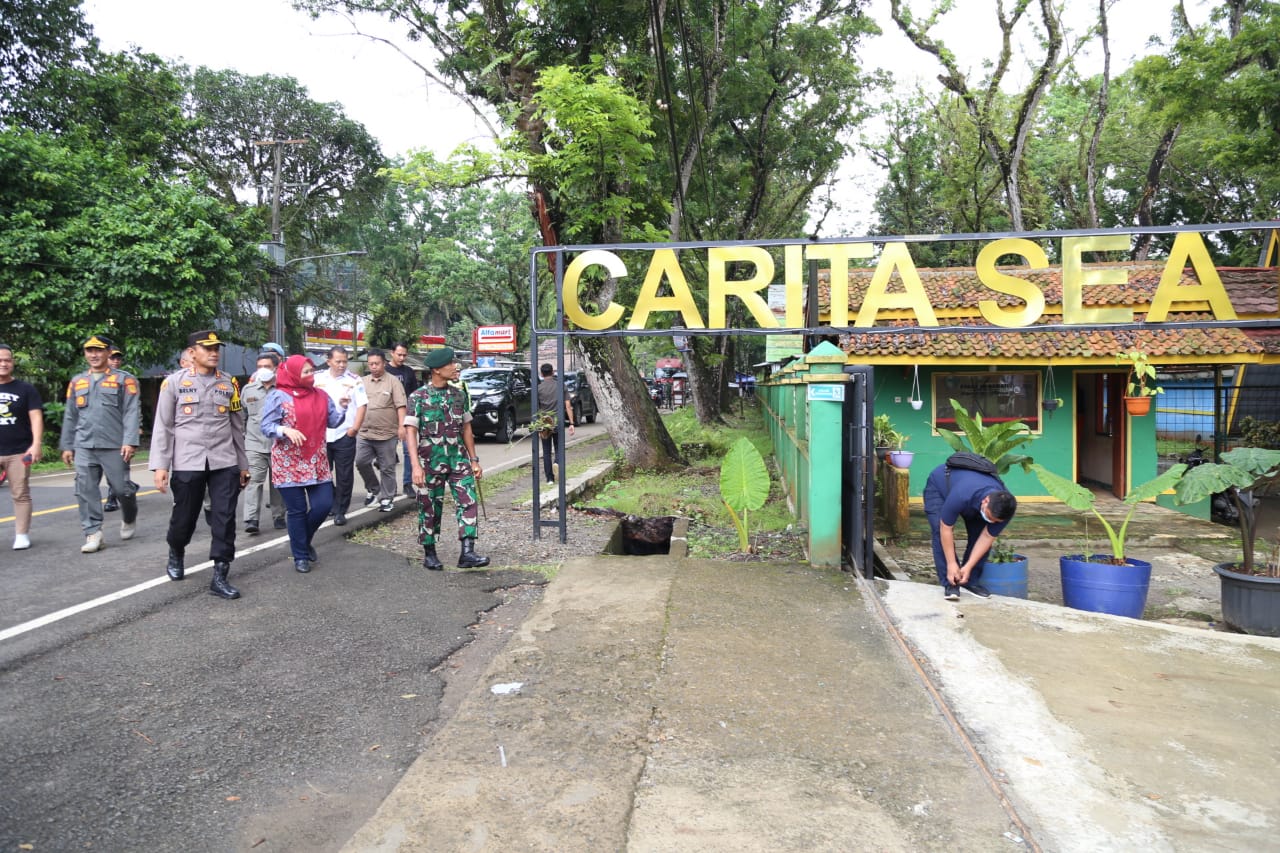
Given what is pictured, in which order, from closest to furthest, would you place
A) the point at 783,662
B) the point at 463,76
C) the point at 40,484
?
the point at 783,662 < the point at 40,484 < the point at 463,76

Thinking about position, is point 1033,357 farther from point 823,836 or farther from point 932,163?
point 932,163

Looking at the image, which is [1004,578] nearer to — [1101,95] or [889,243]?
[889,243]

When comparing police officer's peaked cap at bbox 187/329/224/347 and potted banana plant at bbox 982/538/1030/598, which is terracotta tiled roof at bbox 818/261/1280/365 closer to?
potted banana plant at bbox 982/538/1030/598

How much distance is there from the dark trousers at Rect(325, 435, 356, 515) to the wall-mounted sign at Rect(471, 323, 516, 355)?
1139 inches

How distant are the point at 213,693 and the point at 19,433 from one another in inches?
168

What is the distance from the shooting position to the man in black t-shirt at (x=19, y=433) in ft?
21.6

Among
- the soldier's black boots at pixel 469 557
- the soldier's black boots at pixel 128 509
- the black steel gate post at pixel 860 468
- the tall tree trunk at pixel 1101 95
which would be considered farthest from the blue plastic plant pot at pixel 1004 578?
the tall tree trunk at pixel 1101 95

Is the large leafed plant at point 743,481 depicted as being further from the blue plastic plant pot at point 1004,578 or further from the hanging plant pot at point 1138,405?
the hanging plant pot at point 1138,405

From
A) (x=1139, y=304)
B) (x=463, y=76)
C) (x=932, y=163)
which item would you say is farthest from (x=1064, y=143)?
(x=463, y=76)

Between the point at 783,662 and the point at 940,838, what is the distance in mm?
1643

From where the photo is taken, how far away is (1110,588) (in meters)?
5.75

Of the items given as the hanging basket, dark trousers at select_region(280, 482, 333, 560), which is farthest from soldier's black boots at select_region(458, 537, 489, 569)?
the hanging basket

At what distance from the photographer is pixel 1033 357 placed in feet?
39.6

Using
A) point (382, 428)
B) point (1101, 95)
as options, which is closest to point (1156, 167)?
point (1101, 95)
